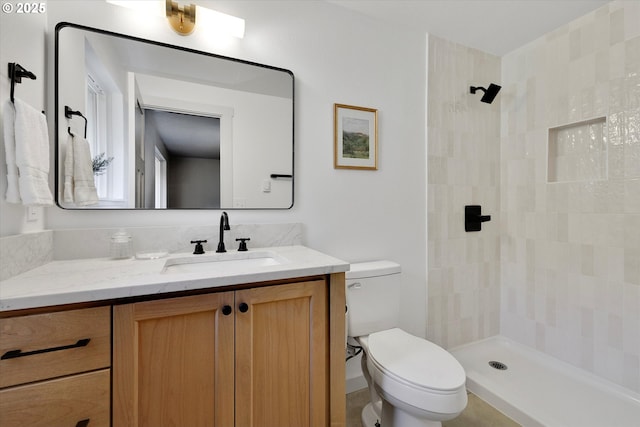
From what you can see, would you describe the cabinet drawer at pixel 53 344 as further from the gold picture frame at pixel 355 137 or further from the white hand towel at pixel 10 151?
the gold picture frame at pixel 355 137

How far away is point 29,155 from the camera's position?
949 mm

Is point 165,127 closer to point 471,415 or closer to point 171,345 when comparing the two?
point 171,345

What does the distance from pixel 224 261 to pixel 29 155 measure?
2.58 feet

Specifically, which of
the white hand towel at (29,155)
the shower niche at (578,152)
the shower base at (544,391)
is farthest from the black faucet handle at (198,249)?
the shower niche at (578,152)

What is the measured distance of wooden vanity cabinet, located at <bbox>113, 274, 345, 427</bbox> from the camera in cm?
88

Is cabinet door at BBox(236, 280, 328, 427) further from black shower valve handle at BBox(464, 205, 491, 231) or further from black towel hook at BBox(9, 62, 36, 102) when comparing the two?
black shower valve handle at BBox(464, 205, 491, 231)

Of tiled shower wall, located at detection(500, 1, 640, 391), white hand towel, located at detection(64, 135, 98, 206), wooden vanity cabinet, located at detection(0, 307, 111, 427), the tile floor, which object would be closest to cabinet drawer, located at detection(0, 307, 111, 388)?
wooden vanity cabinet, located at detection(0, 307, 111, 427)

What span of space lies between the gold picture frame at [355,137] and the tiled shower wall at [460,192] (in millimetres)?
479

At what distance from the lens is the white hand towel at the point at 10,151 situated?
924 mm

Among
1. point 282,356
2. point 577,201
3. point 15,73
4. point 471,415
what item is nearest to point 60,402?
point 282,356

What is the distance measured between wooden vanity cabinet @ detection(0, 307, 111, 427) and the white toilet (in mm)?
1037

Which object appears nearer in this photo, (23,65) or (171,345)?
(171,345)

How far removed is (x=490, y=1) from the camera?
175cm

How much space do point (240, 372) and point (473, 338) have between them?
2.00 m
